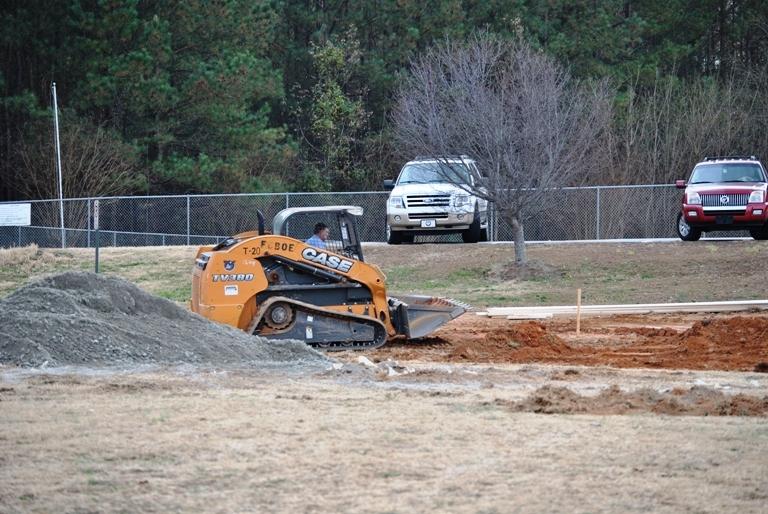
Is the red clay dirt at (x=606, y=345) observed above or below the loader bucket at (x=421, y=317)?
below

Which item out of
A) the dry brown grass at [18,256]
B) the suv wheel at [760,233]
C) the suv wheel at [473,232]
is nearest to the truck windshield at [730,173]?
the suv wheel at [760,233]

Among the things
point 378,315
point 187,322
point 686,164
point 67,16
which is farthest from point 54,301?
point 686,164

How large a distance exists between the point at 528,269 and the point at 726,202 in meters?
5.07

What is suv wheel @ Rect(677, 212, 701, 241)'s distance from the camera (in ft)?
101

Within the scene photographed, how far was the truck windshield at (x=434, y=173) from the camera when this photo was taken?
97.0 feet

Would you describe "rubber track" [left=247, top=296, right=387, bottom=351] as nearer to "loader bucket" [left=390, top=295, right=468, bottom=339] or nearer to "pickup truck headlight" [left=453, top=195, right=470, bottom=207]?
"loader bucket" [left=390, top=295, right=468, bottom=339]

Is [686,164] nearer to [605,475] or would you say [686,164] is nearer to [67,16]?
[67,16]

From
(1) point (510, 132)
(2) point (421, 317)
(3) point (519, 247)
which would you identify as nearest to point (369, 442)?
(2) point (421, 317)

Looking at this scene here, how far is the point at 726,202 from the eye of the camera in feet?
96.8

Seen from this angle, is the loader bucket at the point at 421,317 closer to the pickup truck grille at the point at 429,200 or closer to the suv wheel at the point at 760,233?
the pickup truck grille at the point at 429,200

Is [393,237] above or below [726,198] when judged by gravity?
below

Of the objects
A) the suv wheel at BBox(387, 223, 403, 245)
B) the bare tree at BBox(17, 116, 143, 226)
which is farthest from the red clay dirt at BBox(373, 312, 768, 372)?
the bare tree at BBox(17, 116, 143, 226)

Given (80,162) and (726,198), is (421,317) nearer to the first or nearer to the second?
(726,198)

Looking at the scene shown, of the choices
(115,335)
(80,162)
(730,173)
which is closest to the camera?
(115,335)
